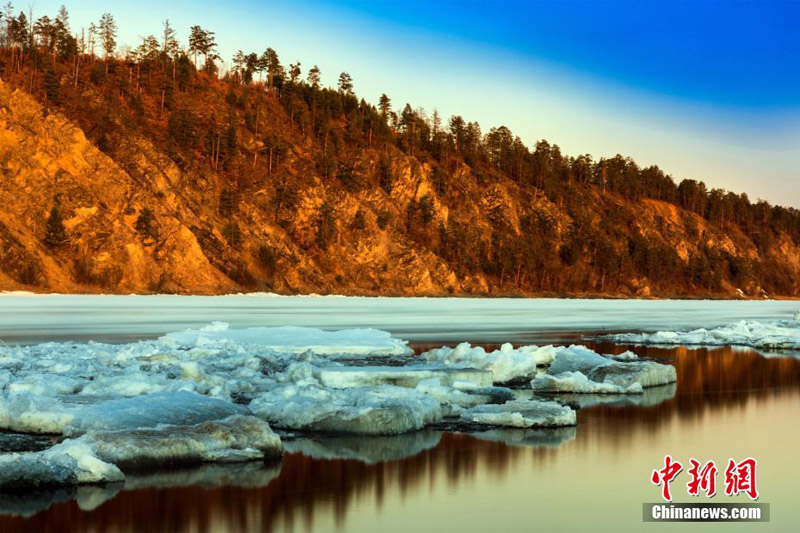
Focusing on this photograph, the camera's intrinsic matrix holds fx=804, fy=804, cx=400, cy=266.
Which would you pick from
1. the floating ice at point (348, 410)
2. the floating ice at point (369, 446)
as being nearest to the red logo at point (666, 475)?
the floating ice at point (369, 446)

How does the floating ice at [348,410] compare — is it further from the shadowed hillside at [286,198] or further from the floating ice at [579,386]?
the shadowed hillside at [286,198]

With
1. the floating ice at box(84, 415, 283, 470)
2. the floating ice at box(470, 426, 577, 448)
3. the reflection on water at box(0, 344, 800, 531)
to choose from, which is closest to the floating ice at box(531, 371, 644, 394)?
the reflection on water at box(0, 344, 800, 531)

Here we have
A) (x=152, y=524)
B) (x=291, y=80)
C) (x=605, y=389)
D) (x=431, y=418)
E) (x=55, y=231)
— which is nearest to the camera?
(x=152, y=524)

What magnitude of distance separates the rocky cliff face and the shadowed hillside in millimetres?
221

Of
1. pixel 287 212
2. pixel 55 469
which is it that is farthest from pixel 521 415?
pixel 287 212

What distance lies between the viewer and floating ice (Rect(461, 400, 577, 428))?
13008 mm

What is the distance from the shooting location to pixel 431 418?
1311cm

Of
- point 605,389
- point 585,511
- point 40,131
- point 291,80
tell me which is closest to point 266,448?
point 585,511

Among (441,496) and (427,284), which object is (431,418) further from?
(427,284)

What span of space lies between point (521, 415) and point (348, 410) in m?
2.83

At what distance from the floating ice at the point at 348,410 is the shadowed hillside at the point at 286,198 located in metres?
58.6

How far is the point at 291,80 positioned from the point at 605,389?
120 metres

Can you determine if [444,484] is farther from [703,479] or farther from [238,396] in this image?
[238,396]

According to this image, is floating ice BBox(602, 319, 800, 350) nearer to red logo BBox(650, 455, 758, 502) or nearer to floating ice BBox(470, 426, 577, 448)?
floating ice BBox(470, 426, 577, 448)
